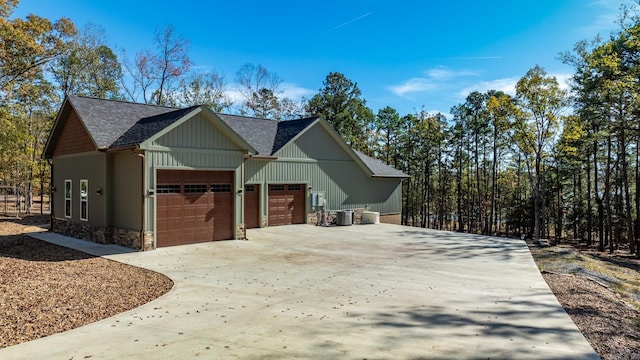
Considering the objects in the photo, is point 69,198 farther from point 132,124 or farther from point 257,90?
point 257,90

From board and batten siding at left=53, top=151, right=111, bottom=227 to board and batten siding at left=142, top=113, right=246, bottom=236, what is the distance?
7.58ft

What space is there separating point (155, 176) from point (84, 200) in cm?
440

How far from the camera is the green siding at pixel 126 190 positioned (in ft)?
38.0

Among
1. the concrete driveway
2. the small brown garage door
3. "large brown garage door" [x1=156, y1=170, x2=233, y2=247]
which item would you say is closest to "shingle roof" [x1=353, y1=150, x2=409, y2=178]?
the small brown garage door

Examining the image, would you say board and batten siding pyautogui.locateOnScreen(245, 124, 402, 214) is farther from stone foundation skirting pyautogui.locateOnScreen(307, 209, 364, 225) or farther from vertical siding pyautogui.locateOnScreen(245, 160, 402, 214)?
stone foundation skirting pyautogui.locateOnScreen(307, 209, 364, 225)

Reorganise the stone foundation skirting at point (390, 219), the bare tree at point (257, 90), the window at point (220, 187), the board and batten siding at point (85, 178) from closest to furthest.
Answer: the board and batten siding at point (85, 178)
the window at point (220, 187)
the stone foundation skirting at point (390, 219)
the bare tree at point (257, 90)

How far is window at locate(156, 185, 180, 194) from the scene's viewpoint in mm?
11827

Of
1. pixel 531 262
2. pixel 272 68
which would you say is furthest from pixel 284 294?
pixel 272 68

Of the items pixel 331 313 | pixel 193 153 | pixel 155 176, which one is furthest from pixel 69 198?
pixel 331 313

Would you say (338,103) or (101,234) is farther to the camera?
(338,103)

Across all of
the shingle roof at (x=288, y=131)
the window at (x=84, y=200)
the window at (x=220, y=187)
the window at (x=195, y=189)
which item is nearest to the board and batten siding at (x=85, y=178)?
the window at (x=84, y=200)

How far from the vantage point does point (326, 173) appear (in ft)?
66.6

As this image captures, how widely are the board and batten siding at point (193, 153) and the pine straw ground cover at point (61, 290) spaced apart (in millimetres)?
2642

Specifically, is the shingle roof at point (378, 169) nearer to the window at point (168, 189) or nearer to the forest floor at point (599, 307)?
the forest floor at point (599, 307)
